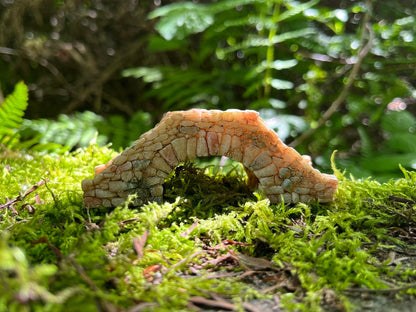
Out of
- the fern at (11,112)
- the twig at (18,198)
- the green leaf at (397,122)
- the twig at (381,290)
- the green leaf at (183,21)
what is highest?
the green leaf at (183,21)

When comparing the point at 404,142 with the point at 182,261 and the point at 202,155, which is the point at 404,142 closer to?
the point at 202,155

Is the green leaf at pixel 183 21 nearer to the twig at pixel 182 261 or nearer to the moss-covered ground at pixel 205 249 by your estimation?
the moss-covered ground at pixel 205 249

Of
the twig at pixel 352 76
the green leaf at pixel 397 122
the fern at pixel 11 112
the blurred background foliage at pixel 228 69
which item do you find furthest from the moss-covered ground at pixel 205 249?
the green leaf at pixel 397 122

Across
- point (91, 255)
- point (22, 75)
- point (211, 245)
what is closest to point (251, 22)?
point (211, 245)

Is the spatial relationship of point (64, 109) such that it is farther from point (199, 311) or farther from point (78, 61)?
point (199, 311)

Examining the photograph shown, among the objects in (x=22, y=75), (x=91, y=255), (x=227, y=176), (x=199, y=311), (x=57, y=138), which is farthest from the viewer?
(x=22, y=75)

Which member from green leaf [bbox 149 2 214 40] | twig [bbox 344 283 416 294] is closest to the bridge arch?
twig [bbox 344 283 416 294]

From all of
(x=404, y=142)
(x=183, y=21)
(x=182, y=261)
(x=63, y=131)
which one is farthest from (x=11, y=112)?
(x=404, y=142)
